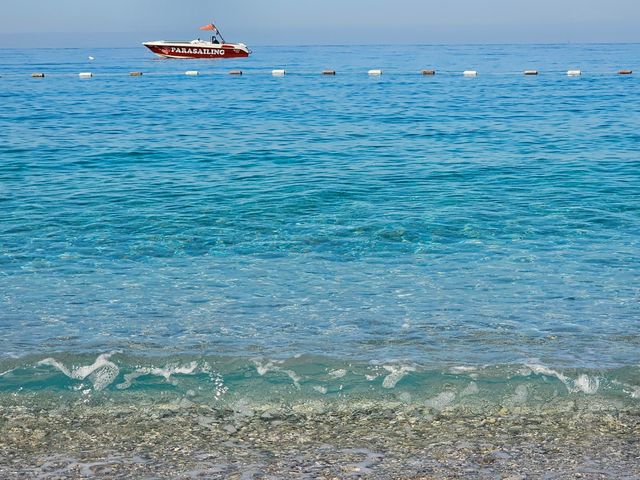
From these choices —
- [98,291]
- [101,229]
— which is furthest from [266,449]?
[101,229]

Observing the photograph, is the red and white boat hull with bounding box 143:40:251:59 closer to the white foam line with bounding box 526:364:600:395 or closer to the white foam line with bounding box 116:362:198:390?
the white foam line with bounding box 116:362:198:390

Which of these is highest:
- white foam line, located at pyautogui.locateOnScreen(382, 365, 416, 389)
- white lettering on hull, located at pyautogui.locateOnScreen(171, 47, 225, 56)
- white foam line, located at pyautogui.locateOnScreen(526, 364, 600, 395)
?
white foam line, located at pyautogui.locateOnScreen(526, 364, 600, 395)

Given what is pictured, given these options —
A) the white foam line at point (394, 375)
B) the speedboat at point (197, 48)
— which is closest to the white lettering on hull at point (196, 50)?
the speedboat at point (197, 48)

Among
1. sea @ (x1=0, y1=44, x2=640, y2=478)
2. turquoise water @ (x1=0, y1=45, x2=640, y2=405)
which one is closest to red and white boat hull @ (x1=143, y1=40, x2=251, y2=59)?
turquoise water @ (x1=0, y1=45, x2=640, y2=405)

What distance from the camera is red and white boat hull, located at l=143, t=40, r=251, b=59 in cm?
9006

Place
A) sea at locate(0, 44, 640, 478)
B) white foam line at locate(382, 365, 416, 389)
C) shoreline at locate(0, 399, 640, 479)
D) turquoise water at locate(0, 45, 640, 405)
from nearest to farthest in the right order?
shoreline at locate(0, 399, 640, 479), sea at locate(0, 44, 640, 478), white foam line at locate(382, 365, 416, 389), turquoise water at locate(0, 45, 640, 405)

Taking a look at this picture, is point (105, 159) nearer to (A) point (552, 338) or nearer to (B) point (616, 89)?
(A) point (552, 338)

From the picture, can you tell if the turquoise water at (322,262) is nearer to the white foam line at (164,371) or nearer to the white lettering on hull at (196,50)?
the white foam line at (164,371)

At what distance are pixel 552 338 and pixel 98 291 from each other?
5.71 meters

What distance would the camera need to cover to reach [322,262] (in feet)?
41.2

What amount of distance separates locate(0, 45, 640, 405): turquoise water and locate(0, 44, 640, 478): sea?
4 centimetres

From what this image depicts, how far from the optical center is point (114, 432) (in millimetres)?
7312

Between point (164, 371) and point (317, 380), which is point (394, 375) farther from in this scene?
point (164, 371)

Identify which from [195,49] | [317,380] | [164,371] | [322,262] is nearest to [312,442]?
[317,380]
